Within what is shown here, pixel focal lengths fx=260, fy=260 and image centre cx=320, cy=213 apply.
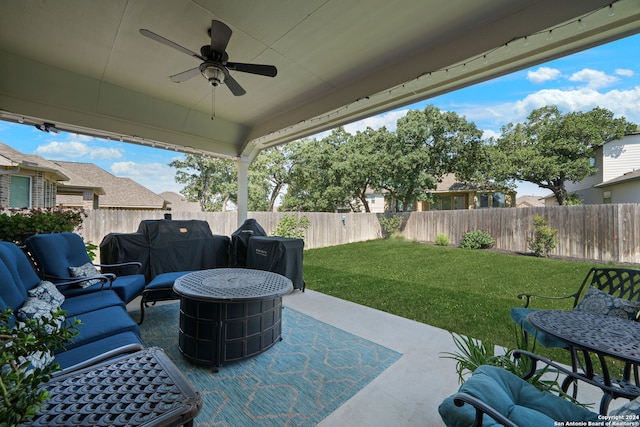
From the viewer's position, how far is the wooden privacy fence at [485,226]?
521 cm

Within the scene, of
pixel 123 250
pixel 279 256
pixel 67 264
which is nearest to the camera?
pixel 67 264

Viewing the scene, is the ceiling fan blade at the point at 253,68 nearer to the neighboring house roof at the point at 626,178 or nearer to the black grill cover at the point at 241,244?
the black grill cover at the point at 241,244

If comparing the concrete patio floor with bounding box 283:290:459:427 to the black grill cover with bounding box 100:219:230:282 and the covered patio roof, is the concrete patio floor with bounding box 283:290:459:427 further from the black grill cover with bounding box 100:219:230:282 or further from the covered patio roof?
the covered patio roof

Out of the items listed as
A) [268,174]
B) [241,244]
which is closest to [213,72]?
A: [241,244]

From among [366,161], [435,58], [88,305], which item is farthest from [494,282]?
[366,161]

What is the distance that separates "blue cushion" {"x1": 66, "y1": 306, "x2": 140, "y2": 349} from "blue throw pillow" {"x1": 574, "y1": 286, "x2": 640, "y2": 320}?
342 cm

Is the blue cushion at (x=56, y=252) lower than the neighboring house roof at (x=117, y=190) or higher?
lower

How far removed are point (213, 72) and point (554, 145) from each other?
11.3m

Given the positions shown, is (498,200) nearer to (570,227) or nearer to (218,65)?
(570,227)

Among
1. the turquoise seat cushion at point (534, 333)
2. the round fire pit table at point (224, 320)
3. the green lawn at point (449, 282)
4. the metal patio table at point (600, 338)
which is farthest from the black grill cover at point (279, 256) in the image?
the metal patio table at point (600, 338)

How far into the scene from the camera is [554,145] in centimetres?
909

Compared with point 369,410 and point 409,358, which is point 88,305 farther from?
point 409,358

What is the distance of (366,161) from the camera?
1164 cm

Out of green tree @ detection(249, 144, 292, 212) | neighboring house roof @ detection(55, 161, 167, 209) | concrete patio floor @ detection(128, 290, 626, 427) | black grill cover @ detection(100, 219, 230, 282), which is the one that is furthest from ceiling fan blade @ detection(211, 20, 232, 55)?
neighboring house roof @ detection(55, 161, 167, 209)
